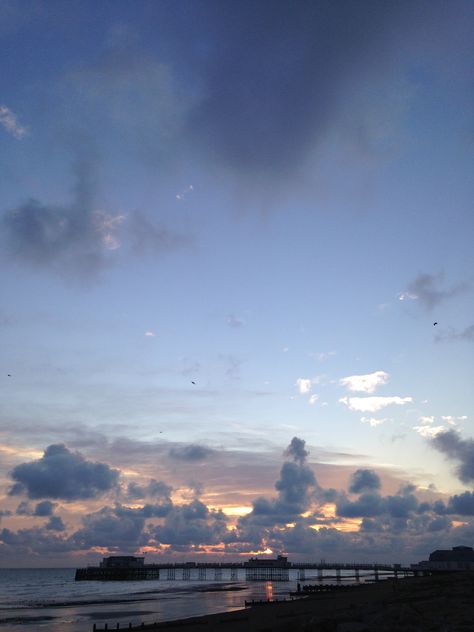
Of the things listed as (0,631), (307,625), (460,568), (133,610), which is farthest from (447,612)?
(460,568)

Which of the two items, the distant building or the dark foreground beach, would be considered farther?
the distant building

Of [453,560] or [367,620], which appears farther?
[453,560]

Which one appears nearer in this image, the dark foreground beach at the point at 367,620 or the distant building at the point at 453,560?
the dark foreground beach at the point at 367,620

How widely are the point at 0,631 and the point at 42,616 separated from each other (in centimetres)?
1522

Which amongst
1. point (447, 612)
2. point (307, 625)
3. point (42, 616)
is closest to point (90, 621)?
point (42, 616)

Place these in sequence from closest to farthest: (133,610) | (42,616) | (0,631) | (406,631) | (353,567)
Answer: (406,631) < (0,631) < (42,616) < (133,610) < (353,567)

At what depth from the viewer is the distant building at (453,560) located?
180500 mm

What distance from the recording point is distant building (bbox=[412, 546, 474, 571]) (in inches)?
7106

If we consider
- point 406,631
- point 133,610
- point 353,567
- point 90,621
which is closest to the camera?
point 406,631

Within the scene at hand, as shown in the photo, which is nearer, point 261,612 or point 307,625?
point 307,625

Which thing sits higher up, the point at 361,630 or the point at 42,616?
the point at 361,630

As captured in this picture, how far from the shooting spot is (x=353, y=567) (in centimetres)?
19438

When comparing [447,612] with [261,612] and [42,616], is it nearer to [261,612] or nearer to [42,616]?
[261,612]

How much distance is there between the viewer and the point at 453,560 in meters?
189
